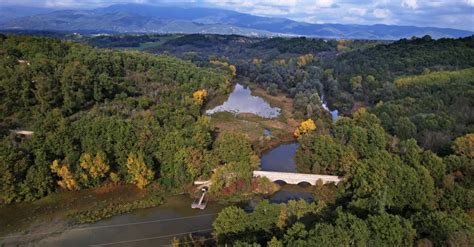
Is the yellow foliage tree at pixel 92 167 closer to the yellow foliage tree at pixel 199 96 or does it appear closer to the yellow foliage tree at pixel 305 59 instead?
the yellow foliage tree at pixel 199 96

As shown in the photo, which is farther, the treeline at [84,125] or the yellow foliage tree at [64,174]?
the treeline at [84,125]

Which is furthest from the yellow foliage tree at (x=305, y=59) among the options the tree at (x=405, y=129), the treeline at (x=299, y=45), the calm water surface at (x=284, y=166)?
the tree at (x=405, y=129)

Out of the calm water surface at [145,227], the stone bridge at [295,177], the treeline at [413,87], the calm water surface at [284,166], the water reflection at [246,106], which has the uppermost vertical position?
the treeline at [413,87]

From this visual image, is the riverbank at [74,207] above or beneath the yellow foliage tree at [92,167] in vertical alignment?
beneath

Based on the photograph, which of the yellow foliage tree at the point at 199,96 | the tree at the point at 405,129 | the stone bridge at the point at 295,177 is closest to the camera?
the stone bridge at the point at 295,177

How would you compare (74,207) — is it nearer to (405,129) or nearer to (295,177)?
(295,177)

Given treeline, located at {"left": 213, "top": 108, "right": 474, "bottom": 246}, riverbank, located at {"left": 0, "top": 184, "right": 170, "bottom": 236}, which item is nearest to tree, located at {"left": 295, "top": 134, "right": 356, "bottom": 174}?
treeline, located at {"left": 213, "top": 108, "right": 474, "bottom": 246}
